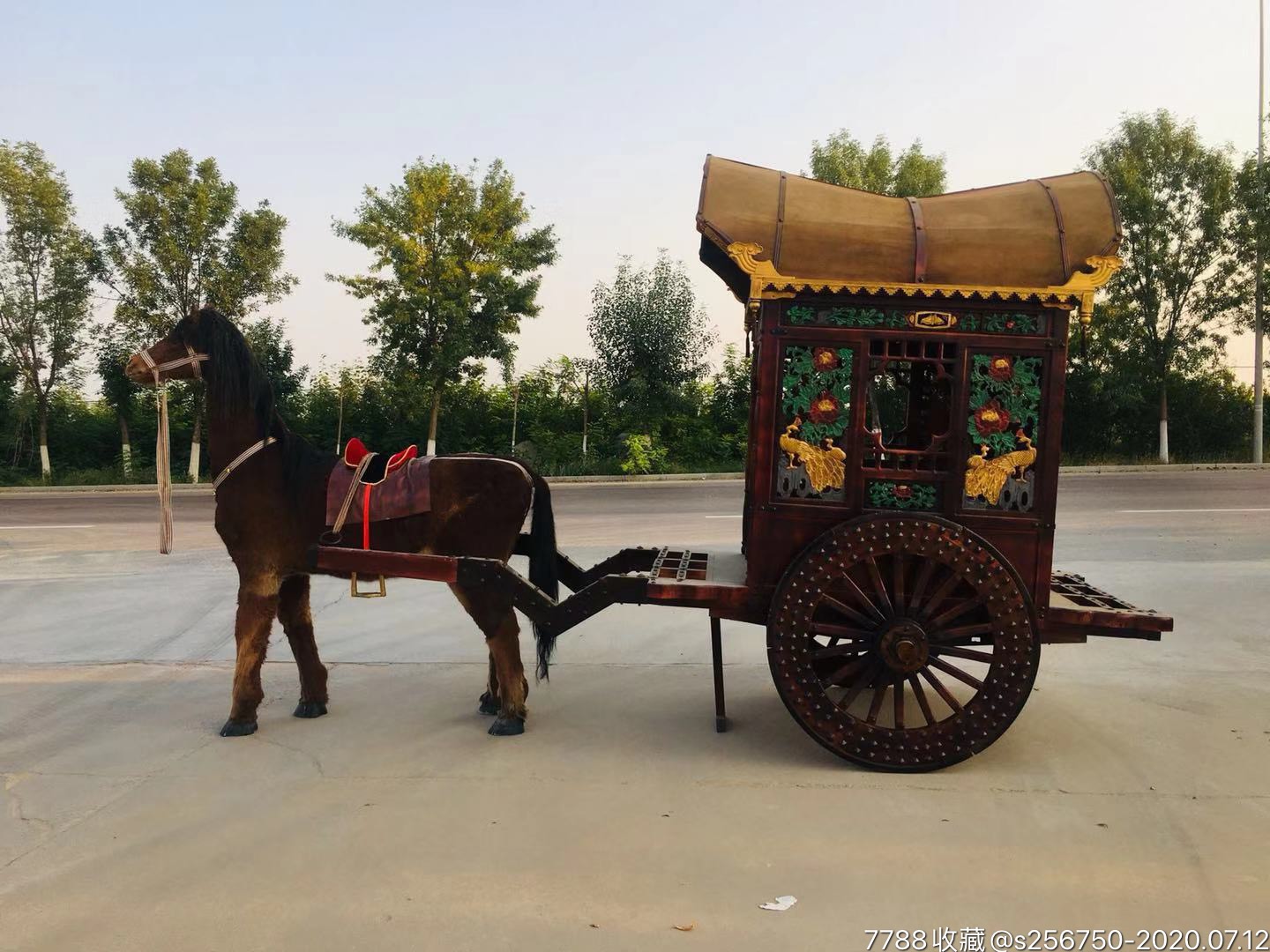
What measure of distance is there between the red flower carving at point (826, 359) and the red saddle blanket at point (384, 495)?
6.33 ft

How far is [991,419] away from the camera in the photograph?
3.77 m

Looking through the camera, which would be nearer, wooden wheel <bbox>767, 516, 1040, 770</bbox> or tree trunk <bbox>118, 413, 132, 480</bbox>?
wooden wheel <bbox>767, 516, 1040, 770</bbox>

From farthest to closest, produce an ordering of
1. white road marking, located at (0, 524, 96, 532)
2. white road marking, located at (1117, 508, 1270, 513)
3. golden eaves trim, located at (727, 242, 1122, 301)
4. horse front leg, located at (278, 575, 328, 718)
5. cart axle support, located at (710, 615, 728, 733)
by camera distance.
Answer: white road marking, located at (0, 524, 96, 532) → white road marking, located at (1117, 508, 1270, 513) → horse front leg, located at (278, 575, 328, 718) → cart axle support, located at (710, 615, 728, 733) → golden eaves trim, located at (727, 242, 1122, 301)

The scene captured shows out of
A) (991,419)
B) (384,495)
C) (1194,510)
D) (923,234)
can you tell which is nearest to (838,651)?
(991,419)

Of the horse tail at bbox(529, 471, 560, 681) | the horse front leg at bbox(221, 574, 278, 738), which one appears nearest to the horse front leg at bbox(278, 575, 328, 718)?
the horse front leg at bbox(221, 574, 278, 738)

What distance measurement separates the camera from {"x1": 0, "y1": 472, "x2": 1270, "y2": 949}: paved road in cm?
272

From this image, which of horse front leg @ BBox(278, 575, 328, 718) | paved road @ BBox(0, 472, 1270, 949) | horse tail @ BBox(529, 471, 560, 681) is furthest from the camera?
horse front leg @ BBox(278, 575, 328, 718)

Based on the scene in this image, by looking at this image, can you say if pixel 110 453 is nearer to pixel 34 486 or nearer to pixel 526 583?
pixel 34 486

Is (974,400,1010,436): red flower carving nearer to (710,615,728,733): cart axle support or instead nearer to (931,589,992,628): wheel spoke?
(931,589,992,628): wheel spoke

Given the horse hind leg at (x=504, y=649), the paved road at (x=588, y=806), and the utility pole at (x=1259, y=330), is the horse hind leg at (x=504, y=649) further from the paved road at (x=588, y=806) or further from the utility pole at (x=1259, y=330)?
the utility pole at (x=1259, y=330)

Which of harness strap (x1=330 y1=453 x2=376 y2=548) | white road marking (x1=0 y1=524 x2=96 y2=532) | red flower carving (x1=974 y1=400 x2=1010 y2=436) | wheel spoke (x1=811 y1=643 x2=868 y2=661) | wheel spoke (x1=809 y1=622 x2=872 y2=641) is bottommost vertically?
white road marking (x1=0 y1=524 x2=96 y2=532)

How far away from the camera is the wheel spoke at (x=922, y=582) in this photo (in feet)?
12.2

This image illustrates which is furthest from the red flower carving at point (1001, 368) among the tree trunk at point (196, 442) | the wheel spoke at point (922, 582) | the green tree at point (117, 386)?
the green tree at point (117, 386)

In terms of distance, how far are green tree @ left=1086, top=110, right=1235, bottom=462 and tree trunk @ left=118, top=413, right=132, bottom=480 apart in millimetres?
22985
